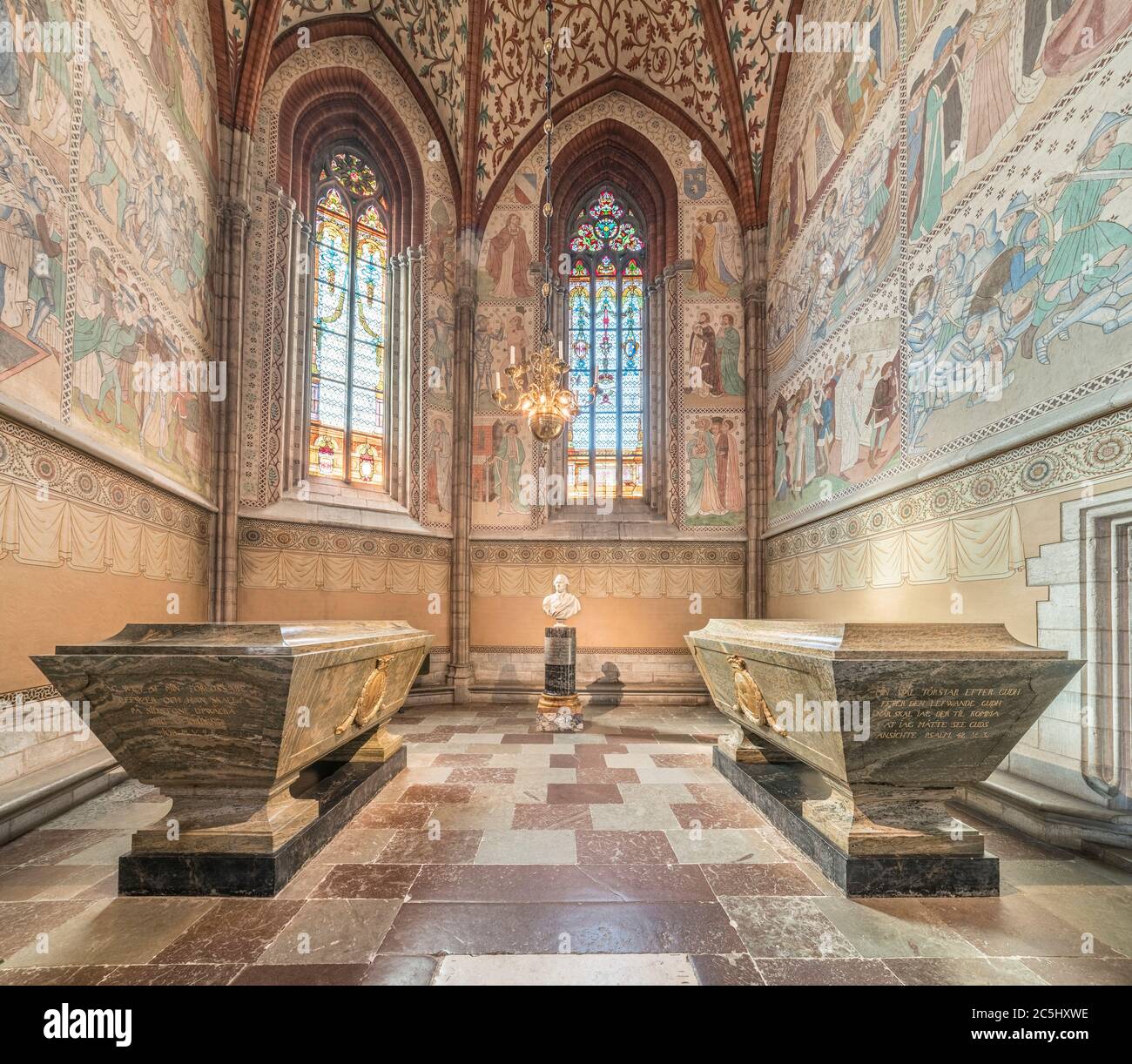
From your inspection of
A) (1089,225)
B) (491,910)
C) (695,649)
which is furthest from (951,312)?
Result: (491,910)

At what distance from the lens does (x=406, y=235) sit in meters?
9.30

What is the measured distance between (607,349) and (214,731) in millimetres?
8801

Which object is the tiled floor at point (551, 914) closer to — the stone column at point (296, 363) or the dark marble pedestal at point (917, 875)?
the dark marble pedestal at point (917, 875)

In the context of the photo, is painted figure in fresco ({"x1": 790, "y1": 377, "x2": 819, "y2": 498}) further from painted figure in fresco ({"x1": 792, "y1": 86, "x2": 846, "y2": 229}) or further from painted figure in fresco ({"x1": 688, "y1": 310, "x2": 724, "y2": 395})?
painted figure in fresco ({"x1": 792, "y1": 86, "x2": 846, "y2": 229})

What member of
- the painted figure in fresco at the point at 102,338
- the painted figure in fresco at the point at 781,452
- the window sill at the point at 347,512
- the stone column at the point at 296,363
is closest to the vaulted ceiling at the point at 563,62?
the stone column at the point at 296,363

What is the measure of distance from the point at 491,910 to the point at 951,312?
5426mm

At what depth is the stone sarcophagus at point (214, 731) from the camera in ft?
8.75

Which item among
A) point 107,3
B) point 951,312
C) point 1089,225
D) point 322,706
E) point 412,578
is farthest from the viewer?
point 412,578

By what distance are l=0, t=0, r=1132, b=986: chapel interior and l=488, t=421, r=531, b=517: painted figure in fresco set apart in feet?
0.24

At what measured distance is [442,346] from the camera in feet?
30.6

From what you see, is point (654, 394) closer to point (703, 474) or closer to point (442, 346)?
point (703, 474)

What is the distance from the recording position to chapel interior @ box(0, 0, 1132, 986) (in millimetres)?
2730

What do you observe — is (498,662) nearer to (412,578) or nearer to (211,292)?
(412,578)

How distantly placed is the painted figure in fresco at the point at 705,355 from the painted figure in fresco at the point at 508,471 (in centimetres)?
317
